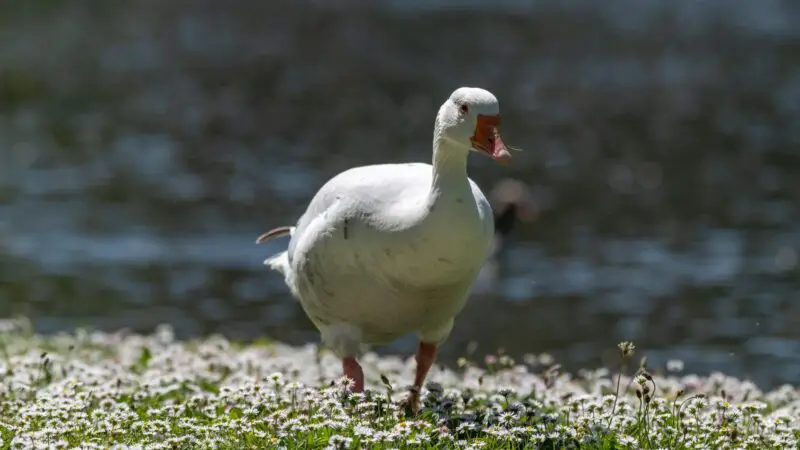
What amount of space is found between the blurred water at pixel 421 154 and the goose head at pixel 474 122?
6722 mm

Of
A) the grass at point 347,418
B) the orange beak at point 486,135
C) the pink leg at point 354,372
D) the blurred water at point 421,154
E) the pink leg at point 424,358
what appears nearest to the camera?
the grass at point 347,418


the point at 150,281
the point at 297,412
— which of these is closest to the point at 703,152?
the point at 150,281

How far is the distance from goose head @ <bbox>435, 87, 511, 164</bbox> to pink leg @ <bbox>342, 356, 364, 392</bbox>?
5.45 feet

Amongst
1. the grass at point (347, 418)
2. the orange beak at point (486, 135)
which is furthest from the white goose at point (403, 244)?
the grass at point (347, 418)

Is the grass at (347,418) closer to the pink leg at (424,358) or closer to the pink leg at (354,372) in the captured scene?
the pink leg at (424,358)

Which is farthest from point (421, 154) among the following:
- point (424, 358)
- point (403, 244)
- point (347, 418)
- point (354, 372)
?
point (347, 418)

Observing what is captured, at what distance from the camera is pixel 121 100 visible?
107 ft

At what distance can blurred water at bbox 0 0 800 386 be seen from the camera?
56.6 ft

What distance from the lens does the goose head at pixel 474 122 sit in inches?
299

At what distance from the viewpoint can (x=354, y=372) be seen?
8539 mm

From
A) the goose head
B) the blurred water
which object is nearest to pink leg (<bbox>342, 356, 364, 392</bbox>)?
the goose head

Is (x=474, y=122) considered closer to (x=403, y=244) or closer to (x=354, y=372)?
(x=403, y=244)

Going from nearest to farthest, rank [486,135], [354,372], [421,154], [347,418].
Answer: [347,418] → [486,135] → [354,372] → [421,154]

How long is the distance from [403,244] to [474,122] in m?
0.80
